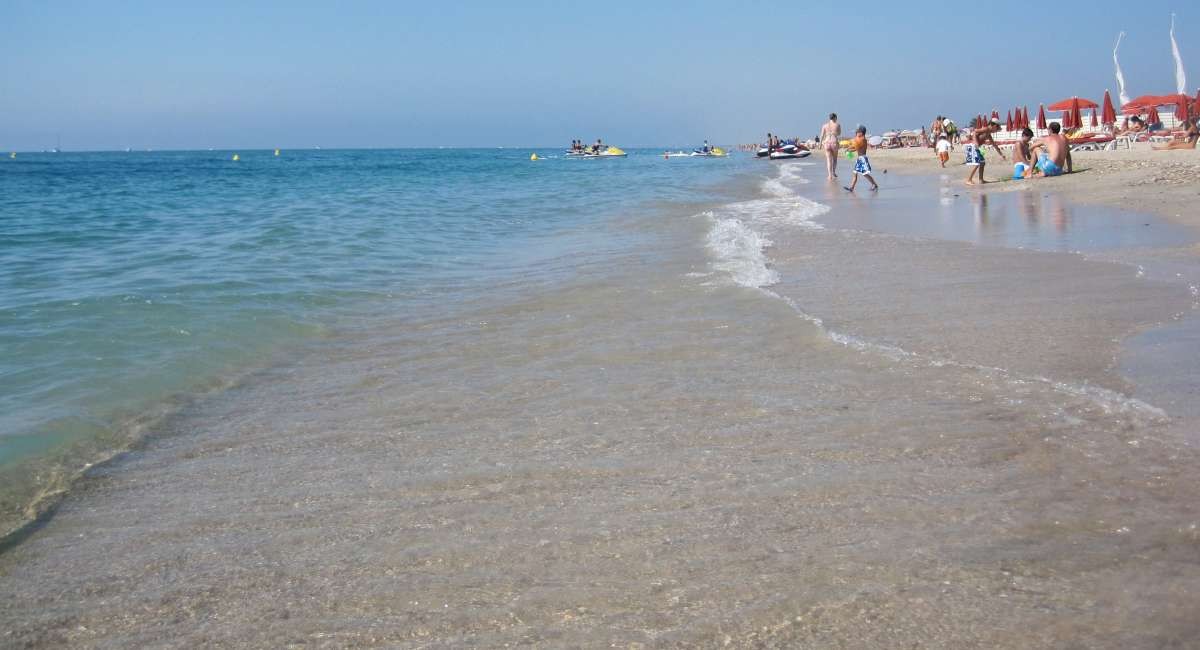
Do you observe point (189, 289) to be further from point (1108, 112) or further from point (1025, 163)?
point (1108, 112)

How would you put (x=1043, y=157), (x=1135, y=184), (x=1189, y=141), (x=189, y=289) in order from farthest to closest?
(x=1189, y=141), (x=1043, y=157), (x=1135, y=184), (x=189, y=289)

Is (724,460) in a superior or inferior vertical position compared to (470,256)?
inferior

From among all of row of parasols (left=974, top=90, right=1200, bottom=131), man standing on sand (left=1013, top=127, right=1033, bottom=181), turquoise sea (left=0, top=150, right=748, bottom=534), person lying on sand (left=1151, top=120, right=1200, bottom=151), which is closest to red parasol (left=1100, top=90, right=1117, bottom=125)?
row of parasols (left=974, top=90, right=1200, bottom=131)

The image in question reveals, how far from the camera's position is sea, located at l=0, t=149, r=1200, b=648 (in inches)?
90.4

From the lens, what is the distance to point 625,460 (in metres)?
3.38

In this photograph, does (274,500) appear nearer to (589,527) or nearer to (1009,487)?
(589,527)

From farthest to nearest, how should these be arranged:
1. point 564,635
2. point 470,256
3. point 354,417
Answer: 1. point 470,256
2. point 354,417
3. point 564,635

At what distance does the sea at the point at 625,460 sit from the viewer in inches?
90.4

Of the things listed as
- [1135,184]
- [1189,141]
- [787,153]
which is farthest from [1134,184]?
[787,153]

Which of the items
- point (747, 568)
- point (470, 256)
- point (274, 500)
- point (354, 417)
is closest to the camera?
point (747, 568)

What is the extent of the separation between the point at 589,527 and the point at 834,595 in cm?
81

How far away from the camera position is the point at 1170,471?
288cm

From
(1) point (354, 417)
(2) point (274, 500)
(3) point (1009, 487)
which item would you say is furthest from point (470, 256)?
(3) point (1009, 487)

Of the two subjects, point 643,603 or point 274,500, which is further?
point 274,500
